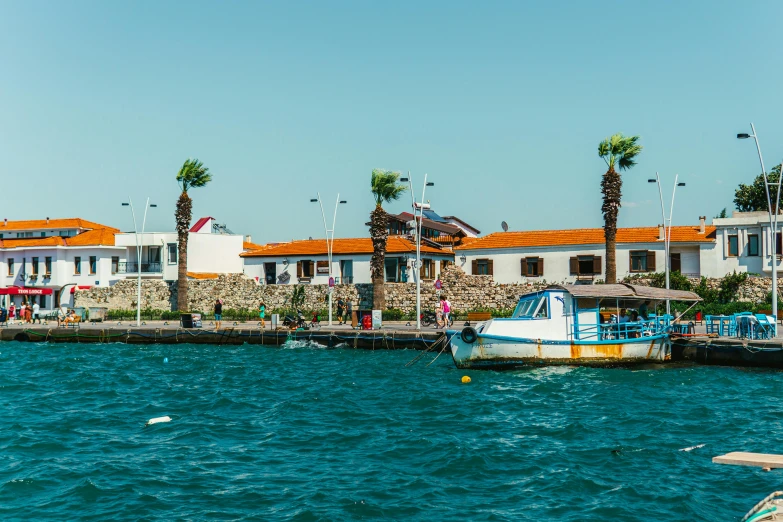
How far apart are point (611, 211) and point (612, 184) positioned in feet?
5.74

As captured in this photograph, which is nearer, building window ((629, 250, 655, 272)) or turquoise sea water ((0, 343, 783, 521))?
turquoise sea water ((0, 343, 783, 521))

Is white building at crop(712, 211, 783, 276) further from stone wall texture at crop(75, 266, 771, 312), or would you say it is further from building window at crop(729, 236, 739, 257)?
stone wall texture at crop(75, 266, 771, 312)

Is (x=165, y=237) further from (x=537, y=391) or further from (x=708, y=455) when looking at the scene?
(x=708, y=455)

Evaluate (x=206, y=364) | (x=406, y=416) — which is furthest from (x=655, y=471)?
(x=206, y=364)

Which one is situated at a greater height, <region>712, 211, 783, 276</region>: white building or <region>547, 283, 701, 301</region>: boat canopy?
<region>712, 211, 783, 276</region>: white building

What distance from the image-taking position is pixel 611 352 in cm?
3148

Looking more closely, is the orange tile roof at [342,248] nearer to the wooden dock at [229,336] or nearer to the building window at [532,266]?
the building window at [532,266]

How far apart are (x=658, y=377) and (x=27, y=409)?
21890 millimetres

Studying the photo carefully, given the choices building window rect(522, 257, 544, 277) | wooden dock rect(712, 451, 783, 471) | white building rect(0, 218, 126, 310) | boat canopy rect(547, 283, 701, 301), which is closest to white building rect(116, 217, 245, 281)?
white building rect(0, 218, 126, 310)

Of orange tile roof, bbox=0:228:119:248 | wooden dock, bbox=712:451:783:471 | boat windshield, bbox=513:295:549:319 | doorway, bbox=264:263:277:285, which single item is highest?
orange tile roof, bbox=0:228:119:248

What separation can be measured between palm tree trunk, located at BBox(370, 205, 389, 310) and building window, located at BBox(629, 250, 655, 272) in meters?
17.5

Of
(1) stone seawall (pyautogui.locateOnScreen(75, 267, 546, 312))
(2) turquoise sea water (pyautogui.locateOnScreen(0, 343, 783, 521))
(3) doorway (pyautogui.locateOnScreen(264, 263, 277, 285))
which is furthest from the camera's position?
(3) doorway (pyautogui.locateOnScreen(264, 263, 277, 285))

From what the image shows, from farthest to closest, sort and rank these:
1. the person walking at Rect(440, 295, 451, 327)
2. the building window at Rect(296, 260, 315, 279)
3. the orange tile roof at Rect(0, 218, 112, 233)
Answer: the orange tile roof at Rect(0, 218, 112, 233), the building window at Rect(296, 260, 315, 279), the person walking at Rect(440, 295, 451, 327)

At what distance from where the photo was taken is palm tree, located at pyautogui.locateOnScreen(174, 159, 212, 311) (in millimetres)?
61531
